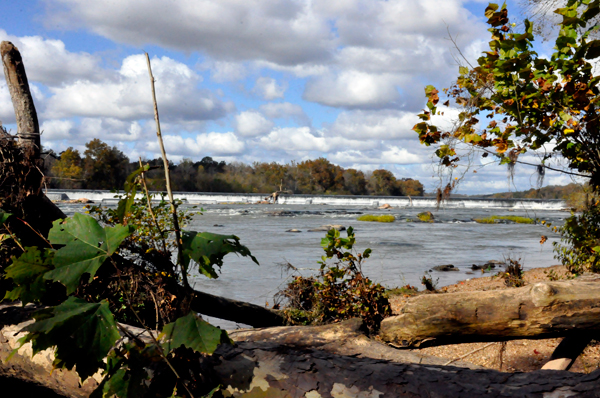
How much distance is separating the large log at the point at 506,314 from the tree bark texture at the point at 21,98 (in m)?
3.38

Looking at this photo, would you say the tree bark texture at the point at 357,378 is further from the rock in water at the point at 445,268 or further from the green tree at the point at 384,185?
the green tree at the point at 384,185

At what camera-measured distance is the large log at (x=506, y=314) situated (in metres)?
2.80

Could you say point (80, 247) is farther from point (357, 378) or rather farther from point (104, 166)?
point (104, 166)

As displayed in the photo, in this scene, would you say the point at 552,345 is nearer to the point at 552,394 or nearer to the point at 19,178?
the point at 552,394

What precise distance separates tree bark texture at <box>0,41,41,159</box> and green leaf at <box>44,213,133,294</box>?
2600mm

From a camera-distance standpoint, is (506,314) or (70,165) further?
(70,165)

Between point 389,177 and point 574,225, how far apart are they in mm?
75905

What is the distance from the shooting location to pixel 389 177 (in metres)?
80.1

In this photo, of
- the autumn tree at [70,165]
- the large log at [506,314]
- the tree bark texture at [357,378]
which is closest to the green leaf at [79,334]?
the tree bark texture at [357,378]

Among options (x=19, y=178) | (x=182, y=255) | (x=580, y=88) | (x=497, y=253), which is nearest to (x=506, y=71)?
(x=580, y=88)

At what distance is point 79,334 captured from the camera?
4.30 feet

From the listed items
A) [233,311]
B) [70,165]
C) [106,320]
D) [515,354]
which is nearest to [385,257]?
[515,354]

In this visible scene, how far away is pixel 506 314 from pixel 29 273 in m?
2.75

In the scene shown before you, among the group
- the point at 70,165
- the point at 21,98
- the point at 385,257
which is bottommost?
the point at 385,257
